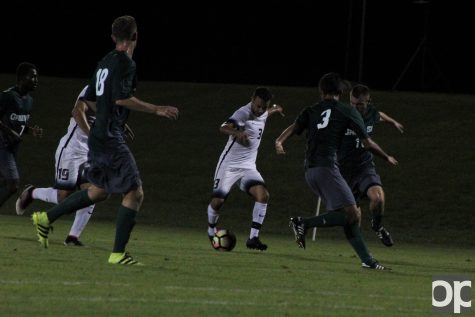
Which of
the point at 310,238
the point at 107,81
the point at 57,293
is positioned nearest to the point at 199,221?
the point at 310,238

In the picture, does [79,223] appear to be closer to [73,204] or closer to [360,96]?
[73,204]

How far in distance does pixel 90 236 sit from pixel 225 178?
209 centimetres

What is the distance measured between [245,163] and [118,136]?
4972 mm

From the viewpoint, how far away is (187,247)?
16281 mm

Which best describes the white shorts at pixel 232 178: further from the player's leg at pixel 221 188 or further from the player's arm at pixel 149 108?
the player's arm at pixel 149 108

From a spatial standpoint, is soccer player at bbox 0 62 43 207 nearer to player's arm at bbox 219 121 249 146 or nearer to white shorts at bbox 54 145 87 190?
white shorts at bbox 54 145 87 190

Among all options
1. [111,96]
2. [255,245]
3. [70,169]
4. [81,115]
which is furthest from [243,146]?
[111,96]

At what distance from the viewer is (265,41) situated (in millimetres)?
30609

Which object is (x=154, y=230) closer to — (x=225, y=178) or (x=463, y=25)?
(x=225, y=178)

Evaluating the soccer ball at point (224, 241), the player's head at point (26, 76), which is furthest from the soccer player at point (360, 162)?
the player's head at point (26, 76)

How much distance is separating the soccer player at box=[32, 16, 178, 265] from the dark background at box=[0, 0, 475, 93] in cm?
1615

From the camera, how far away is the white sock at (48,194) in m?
16.2

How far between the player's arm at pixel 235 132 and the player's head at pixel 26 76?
2709 mm

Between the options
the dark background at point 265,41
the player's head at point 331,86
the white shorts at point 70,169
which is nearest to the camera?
the player's head at point 331,86
